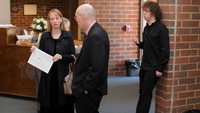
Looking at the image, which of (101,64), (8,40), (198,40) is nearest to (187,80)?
(198,40)

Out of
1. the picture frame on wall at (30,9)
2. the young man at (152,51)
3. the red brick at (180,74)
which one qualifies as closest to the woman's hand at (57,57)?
the young man at (152,51)

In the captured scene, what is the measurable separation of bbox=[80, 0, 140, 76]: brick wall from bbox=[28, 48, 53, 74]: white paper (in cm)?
358

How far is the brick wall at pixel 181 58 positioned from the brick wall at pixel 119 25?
3.62 meters

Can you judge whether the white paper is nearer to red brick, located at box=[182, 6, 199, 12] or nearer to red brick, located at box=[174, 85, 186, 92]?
red brick, located at box=[174, 85, 186, 92]

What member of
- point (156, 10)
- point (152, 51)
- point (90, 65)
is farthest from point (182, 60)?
point (90, 65)

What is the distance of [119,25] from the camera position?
7.08 meters

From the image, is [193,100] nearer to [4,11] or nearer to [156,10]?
[156,10]

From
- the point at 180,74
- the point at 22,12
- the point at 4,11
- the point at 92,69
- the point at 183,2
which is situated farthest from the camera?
the point at 22,12

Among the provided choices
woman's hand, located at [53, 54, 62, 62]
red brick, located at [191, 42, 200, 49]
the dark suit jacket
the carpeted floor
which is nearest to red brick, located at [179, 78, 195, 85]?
red brick, located at [191, 42, 200, 49]

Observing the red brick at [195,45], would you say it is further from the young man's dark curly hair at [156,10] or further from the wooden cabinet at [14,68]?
the wooden cabinet at [14,68]

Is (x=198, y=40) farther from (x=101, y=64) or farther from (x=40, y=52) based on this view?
(x=40, y=52)

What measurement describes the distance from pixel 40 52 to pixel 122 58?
3.99 meters

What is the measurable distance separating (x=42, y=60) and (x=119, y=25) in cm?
390

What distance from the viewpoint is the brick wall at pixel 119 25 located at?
6.89 metres
